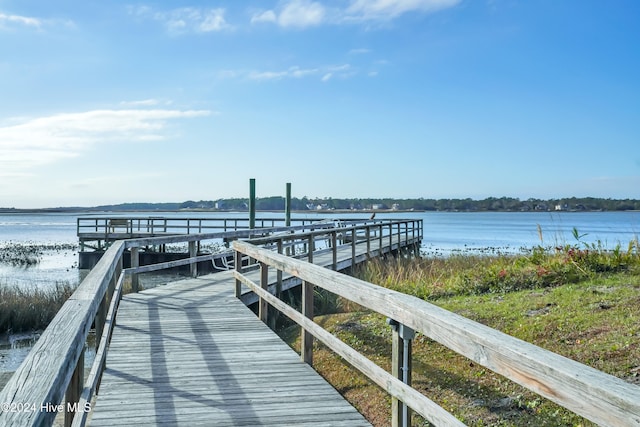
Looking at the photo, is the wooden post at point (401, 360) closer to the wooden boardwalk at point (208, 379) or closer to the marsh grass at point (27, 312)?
the wooden boardwalk at point (208, 379)

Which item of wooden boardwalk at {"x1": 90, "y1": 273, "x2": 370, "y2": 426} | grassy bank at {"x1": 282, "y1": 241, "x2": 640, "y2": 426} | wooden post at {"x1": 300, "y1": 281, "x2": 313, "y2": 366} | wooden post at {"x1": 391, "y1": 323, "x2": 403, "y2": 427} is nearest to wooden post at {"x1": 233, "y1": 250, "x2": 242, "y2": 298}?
wooden boardwalk at {"x1": 90, "y1": 273, "x2": 370, "y2": 426}

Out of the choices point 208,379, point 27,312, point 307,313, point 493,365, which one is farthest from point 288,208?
point 493,365

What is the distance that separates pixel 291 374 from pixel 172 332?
227 centimetres

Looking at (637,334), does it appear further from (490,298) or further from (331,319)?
(331,319)

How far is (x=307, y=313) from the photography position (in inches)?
208

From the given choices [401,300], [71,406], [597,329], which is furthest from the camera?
[597,329]

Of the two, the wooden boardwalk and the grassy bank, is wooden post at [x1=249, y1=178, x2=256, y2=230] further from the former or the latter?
the wooden boardwalk

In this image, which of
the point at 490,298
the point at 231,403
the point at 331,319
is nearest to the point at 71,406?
the point at 231,403

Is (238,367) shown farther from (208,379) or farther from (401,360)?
(401,360)

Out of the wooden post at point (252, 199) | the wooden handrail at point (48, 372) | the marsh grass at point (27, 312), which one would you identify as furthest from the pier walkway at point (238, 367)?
the wooden post at point (252, 199)

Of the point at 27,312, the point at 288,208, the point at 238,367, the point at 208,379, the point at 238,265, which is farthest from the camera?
the point at 288,208

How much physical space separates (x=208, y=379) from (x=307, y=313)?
1.03 m

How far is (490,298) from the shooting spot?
28.6 feet

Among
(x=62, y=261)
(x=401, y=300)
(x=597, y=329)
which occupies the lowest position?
(x=62, y=261)
